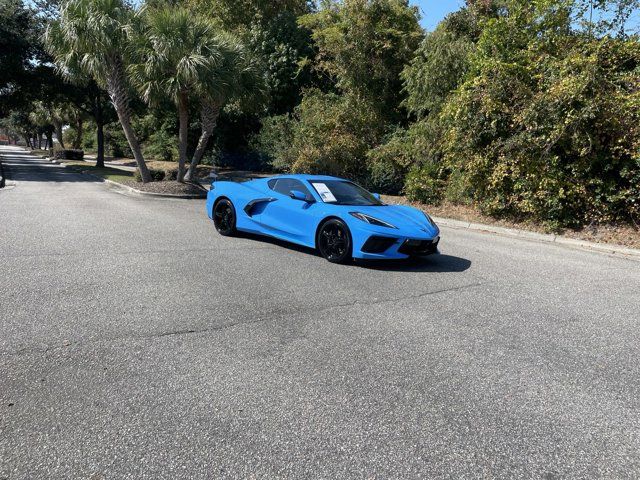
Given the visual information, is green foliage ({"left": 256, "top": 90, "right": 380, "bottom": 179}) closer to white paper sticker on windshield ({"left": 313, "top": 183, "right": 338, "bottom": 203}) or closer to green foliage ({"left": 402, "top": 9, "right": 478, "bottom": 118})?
green foliage ({"left": 402, "top": 9, "right": 478, "bottom": 118})

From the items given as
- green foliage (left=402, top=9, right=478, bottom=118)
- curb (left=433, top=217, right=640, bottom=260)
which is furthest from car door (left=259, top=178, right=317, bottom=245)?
green foliage (left=402, top=9, right=478, bottom=118)

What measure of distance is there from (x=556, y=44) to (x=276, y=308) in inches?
425

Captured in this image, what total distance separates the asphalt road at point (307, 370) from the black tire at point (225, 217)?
202 cm

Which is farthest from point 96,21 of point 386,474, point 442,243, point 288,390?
point 386,474

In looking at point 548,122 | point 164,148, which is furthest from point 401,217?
point 164,148

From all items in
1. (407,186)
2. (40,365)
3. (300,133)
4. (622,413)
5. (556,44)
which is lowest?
(40,365)

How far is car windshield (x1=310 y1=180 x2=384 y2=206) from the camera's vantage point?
23.8 ft

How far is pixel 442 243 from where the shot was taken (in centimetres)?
904

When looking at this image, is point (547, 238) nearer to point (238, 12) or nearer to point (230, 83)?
point (230, 83)

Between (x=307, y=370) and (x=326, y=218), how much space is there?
3.74 meters

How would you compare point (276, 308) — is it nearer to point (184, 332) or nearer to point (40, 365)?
point (184, 332)

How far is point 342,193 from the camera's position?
755 centimetres

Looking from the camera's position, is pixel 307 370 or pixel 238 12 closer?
pixel 307 370

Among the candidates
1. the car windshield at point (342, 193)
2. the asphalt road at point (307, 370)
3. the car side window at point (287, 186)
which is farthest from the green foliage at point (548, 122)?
the car side window at point (287, 186)
